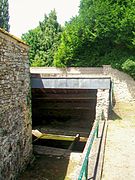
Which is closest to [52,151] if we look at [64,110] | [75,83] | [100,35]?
[75,83]

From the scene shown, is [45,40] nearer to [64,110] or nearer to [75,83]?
[64,110]

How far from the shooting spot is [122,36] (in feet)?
57.6

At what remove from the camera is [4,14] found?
32594 mm

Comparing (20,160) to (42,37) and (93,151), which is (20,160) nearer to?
(93,151)

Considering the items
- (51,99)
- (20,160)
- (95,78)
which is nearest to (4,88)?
(20,160)

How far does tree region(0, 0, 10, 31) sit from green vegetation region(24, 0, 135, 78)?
14.8 meters

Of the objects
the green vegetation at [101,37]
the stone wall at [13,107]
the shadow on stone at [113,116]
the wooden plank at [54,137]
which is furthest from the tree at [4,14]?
the stone wall at [13,107]

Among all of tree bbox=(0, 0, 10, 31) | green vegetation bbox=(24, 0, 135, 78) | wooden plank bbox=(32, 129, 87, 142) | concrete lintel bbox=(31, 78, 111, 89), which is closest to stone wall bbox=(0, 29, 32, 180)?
concrete lintel bbox=(31, 78, 111, 89)

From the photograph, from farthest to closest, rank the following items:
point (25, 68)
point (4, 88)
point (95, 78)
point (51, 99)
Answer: point (51, 99), point (95, 78), point (25, 68), point (4, 88)

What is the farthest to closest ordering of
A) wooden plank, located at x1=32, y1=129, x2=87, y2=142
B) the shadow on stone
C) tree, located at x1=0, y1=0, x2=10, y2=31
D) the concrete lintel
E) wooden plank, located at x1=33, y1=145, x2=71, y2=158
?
tree, located at x1=0, y1=0, x2=10, y2=31 → wooden plank, located at x1=32, y1=129, x2=87, y2=142 → the shadow on stone → the concrete lintel → wooden plank, located at x1=33, y1=145, x2=71, y2=158

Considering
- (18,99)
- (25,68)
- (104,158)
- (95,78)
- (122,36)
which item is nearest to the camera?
(104,158)

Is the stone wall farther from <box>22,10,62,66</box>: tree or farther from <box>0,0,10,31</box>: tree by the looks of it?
<box>0,0,10,31</box>: tree

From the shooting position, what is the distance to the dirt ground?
20.5 ft

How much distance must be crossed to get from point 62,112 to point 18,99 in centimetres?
742
